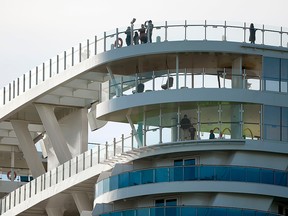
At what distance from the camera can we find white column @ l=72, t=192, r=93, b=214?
322 feet

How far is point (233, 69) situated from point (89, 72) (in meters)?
8.50

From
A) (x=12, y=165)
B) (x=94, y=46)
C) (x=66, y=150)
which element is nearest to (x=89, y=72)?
(x=94, y=46)

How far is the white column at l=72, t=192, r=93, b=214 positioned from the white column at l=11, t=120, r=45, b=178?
1007 cm

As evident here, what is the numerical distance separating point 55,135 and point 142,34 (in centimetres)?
1263

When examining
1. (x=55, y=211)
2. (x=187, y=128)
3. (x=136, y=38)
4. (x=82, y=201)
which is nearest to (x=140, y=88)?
(x=136, y=38)

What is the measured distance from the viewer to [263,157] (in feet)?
290

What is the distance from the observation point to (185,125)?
89000 millimetres

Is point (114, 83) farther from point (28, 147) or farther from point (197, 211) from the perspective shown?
point (28, 147)

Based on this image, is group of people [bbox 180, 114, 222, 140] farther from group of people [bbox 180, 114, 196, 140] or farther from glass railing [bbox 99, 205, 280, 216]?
glass railing [bbox 99, 205, 280, 216]

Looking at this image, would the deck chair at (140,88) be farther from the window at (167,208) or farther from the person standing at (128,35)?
the window at (167,208)

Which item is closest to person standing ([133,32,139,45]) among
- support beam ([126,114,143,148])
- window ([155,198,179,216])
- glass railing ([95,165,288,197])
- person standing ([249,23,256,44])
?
support beam ([126,114,143,148])

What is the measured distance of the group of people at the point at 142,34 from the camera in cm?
9081

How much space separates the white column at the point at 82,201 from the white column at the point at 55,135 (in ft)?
12.4

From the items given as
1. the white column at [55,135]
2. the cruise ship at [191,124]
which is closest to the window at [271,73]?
the cruise ship at [191,124]
